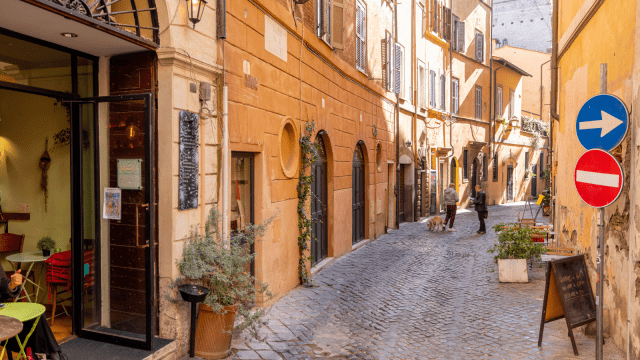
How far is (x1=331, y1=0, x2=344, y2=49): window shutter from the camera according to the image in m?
10.1

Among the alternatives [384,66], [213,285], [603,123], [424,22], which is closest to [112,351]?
[213,285]

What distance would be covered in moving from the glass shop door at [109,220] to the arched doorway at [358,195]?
25.0 ft

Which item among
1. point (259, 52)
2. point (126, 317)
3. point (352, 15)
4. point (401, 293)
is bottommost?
point (401, 293)

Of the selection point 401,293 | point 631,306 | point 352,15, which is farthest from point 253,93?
point 352,15

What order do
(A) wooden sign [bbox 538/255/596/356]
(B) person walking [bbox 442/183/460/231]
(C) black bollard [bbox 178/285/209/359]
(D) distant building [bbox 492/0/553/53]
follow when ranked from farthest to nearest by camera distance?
1. (D) distant building [bbox 492/0/553/53]
2. (B) person walking [bbox 442/183/460/231]
3. (A) wooden sign [bbox 538/255/596/356]
4. (C) black bollard [bbox 178/285/209/359]

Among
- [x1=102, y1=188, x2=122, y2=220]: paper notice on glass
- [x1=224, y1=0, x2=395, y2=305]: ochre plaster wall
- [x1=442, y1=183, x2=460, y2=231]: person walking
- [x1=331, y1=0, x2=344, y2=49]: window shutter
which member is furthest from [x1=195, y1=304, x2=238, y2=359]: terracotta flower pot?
[x1=442, y1=183, x2=460, y2=231]: person walking

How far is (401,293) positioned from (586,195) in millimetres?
3959

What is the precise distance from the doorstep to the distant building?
1349 inches

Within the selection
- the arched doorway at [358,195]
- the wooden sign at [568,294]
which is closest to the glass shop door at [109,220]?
the wooden sign at [568,294]

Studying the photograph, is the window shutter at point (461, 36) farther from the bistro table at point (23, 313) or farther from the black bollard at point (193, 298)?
the bistro table at point (23, 313)

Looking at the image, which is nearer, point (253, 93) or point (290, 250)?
point (253, 93)

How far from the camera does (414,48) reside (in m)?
17.5

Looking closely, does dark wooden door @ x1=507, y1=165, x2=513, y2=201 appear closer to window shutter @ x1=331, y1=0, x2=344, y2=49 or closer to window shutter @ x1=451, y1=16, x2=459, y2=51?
window shutter @ x1=451, y1=16, x2=459, y2=51

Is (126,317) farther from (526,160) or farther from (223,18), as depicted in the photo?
(526,160)
